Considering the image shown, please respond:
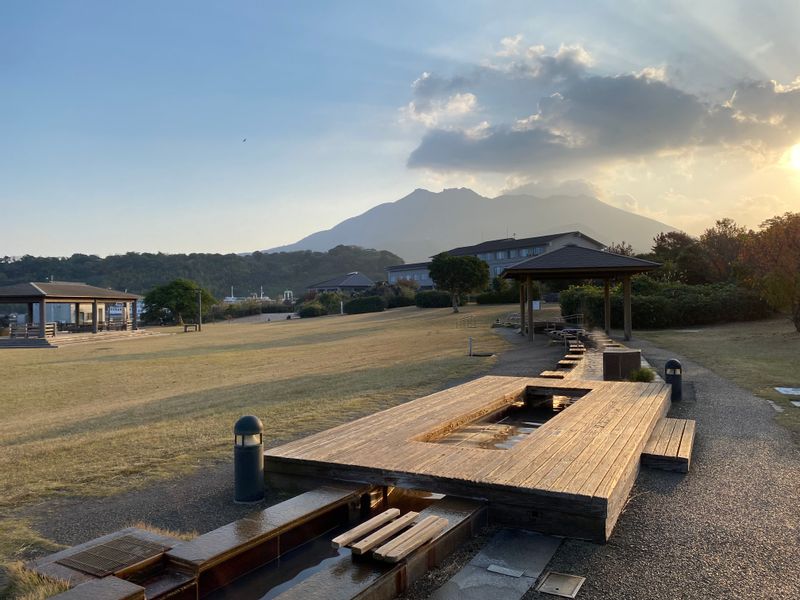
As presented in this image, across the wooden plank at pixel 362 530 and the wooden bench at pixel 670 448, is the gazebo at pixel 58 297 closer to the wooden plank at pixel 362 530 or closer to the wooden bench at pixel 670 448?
the wooden bench at pixel 670 448

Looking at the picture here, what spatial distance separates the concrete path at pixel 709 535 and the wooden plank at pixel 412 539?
2.12 ft

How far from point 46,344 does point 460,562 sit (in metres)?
32.6

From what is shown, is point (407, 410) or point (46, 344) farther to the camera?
point (46, 344)

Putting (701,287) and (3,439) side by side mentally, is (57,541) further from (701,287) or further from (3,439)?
(701,287)

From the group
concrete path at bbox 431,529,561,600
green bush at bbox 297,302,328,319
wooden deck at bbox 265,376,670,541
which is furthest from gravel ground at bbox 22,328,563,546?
green bush at bbox 297,302,328,319

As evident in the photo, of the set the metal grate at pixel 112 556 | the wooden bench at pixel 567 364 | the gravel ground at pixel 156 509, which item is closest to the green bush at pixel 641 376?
the wooden bench at pixel 567 364

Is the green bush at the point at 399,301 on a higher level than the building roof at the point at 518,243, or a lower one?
lower

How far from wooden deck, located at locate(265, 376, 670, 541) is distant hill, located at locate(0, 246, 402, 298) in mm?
74531

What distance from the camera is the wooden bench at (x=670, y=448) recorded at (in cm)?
530

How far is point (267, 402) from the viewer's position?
32.2 feet

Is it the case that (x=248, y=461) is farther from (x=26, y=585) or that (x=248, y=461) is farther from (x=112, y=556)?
(x=26, y=585)

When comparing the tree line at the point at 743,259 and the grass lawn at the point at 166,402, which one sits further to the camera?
the tree line at the point at 743,259

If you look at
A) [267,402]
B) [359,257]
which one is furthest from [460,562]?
[359,257]

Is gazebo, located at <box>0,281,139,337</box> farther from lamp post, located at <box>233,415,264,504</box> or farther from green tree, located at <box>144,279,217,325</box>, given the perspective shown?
lamp post, located at <box>233,415,264,504</box>
